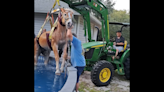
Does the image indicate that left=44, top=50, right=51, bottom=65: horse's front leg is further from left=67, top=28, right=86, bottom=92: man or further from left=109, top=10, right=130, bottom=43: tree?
left=109, top=10, right=130, bottom=43: tree

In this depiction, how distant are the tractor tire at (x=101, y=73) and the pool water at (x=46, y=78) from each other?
1.44m

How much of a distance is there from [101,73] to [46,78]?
6.14 feet

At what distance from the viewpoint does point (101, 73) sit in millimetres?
3203

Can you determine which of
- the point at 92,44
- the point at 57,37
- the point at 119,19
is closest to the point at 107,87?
the point at 92,44

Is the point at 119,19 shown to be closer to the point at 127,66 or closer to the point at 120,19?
the point at 120,19

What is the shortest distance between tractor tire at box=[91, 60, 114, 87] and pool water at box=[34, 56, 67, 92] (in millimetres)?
1439

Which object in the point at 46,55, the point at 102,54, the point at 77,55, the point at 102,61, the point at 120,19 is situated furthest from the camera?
the point at 102,54

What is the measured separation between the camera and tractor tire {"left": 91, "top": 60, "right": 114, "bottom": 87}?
3064 millimetres

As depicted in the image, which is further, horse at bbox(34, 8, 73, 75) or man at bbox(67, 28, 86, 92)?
man at bbox(67, 28, 86, 92)

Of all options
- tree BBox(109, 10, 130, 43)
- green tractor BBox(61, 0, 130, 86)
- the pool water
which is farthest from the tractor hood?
the pool water

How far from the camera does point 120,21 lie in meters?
2.60

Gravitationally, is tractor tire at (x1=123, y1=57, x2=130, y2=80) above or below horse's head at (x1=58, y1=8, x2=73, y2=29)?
below

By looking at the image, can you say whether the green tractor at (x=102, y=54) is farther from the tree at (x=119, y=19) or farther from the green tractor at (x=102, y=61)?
the tree at (x=119, y=19)
